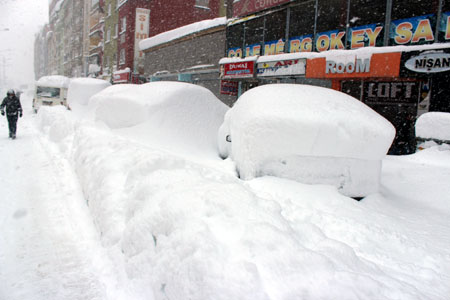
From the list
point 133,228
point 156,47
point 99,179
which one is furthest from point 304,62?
point 156,47

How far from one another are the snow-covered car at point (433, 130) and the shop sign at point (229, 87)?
1088cm

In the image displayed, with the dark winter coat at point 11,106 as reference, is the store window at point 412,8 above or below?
above

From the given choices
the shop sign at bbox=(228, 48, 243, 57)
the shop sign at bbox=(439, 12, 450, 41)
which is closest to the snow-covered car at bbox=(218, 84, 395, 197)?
the shop sign at bbox=(439, 12, 450, 41)

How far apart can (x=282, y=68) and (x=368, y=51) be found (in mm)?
3782

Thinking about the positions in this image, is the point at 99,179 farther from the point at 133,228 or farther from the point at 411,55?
the point at 411,55

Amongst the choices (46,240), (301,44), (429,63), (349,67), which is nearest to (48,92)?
(301,44)

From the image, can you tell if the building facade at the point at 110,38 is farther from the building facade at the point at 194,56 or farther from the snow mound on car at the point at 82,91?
the snow mound on car at the point at 82,91

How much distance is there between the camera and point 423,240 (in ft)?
10.7

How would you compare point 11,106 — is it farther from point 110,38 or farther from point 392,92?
point 110,38

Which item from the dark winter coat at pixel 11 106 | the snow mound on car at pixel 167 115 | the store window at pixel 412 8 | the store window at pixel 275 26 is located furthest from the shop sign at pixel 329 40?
the dark winter coat at pixel 11 106

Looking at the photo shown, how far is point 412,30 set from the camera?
9.80 meters

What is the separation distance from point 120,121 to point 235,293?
5.66 m

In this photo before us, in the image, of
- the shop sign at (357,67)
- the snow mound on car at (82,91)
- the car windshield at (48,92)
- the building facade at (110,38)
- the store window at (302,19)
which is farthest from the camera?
the building facade at (110,38)

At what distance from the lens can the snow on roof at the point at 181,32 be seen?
18188 mm
